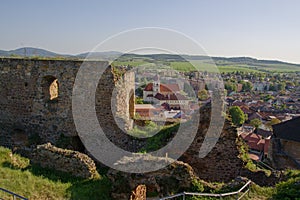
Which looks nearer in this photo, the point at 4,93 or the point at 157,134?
the point at 157,134

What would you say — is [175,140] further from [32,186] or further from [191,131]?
[32,186]

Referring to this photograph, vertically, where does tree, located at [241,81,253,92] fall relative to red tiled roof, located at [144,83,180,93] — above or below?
below

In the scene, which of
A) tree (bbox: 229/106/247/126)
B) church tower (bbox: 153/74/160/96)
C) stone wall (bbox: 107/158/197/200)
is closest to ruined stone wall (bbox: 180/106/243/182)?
stone wall (bbox: 107/158/197/200)

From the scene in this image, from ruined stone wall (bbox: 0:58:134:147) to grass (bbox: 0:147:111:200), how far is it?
9.79ft

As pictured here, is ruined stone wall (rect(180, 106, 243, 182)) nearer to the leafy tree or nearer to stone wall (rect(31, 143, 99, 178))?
stone wall (rect(31, 143, 99, 178))

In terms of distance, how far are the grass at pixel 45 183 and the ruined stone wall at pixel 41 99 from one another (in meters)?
2.98

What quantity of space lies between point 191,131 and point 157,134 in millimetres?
1637

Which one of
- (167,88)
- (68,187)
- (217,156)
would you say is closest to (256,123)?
(167,88)

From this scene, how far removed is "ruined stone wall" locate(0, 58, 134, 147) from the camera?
11.5 metres

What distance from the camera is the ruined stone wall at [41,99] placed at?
37.9 ft

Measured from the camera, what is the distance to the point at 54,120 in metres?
12.1

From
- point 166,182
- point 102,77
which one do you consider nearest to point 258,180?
point 166,182

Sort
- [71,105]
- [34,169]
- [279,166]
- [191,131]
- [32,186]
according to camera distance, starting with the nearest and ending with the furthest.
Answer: [32,186] → [34,169] → [191,131] → [71,105] → [279,166]

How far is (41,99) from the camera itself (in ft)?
39.7
